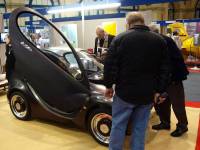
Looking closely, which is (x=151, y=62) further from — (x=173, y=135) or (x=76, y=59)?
(x=173, y=135)

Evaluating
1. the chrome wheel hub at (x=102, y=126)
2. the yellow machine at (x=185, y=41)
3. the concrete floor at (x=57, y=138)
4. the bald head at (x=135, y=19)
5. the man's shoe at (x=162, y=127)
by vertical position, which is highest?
the bald head at (x=135, y=19)

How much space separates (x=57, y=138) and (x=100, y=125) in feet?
2.32

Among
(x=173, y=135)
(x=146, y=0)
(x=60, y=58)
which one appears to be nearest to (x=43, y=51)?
(x=60, y=58)

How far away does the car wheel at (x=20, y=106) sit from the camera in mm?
4564

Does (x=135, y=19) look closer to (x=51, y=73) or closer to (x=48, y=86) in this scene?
(x=51, y=73)

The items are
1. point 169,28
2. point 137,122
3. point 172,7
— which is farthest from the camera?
point 172,7

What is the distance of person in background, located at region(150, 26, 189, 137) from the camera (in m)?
3.72

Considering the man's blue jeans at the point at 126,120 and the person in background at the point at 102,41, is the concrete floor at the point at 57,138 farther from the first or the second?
the person in background at the point at 102,41

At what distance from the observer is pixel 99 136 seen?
3789 mm

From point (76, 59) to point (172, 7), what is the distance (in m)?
16.2

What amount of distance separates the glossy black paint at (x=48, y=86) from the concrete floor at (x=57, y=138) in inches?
8.7

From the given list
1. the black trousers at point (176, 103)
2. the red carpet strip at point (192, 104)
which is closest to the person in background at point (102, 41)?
the red carpet strip at point (192, 104)

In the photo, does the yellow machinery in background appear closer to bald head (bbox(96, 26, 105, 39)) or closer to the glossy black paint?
bald head (bbox(96, 26, 105, 39))

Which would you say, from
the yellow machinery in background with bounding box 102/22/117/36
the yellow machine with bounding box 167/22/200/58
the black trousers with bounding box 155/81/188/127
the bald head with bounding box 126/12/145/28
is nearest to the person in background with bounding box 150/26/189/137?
the black trousers with bounding box 155/81/188/127
